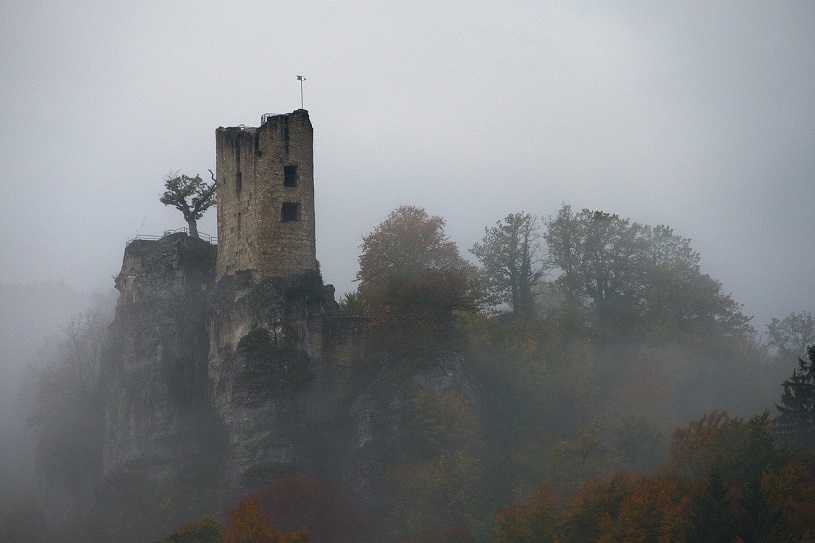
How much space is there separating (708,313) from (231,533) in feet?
128

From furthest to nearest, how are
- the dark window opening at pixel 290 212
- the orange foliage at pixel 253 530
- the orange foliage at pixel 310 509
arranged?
the dark window opening at pixel 290 212
the orange foliage at pixel 310 509
the orange foliage at pixel 253 530

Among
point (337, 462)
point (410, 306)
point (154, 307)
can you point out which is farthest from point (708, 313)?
point (154, 307)

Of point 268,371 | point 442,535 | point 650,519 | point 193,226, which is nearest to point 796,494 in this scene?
point 650,519

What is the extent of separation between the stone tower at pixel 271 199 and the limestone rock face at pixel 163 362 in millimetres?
3524

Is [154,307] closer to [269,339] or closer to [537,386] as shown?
[269,339]

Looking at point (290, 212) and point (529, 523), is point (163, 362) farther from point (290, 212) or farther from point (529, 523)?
point (529, 523)

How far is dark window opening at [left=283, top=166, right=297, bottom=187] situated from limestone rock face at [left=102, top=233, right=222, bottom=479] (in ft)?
23.5

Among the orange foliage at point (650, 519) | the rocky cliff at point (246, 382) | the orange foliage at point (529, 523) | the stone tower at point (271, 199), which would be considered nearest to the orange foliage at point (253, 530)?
the rocky cliff at point (246, 382)

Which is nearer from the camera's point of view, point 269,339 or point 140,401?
point 269,339

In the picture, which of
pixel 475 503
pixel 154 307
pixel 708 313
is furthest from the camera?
pixel 708 313

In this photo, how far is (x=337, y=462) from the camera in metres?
55.8

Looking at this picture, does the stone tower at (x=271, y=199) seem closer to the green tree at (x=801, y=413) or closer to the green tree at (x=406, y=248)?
the green tree at (x=406, y=248)

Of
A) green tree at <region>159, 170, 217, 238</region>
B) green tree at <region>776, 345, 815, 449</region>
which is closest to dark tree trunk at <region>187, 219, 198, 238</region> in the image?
green tree at <region>159, 170, 217, 238</region>

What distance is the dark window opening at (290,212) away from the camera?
57188mm
